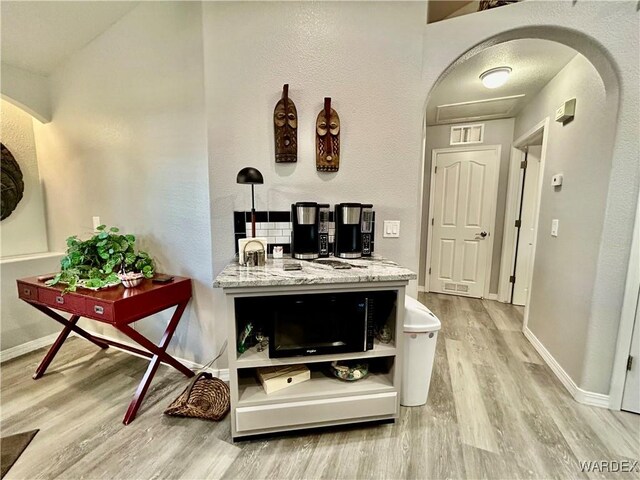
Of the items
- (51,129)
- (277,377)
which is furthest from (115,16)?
(277,377)

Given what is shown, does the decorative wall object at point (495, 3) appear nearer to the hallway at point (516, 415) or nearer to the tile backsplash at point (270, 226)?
the tile backsplash at point (270, 226)

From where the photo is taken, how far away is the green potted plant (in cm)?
185

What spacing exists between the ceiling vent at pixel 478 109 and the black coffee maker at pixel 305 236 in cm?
240

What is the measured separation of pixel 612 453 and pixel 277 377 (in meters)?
1.82

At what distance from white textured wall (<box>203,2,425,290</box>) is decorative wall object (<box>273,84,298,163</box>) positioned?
0.07 metres

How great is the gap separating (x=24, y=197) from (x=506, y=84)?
184 inches

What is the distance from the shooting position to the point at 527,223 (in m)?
3.43

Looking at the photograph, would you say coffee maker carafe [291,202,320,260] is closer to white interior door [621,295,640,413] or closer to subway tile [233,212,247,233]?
subway tile [233,212,247,233]

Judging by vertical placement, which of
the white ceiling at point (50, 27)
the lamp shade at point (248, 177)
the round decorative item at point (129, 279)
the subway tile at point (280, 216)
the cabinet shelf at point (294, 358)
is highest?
the white ceiling at point (50, 27)

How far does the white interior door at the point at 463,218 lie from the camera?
3.66m

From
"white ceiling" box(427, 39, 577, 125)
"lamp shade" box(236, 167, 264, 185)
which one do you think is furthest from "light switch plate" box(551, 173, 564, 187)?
"lamp shade" box(236, 167, 264, 185)

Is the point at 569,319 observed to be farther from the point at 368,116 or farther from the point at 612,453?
the point at 368,116

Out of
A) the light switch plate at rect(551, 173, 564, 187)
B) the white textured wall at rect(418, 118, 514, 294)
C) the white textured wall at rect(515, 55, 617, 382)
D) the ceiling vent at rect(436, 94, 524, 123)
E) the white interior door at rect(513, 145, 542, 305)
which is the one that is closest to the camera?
the white textured wall at rect(515, 55, 617, 382)

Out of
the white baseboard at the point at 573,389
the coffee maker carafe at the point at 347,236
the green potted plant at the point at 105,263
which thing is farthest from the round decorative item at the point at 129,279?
the white baseboard at the point at 573,389
